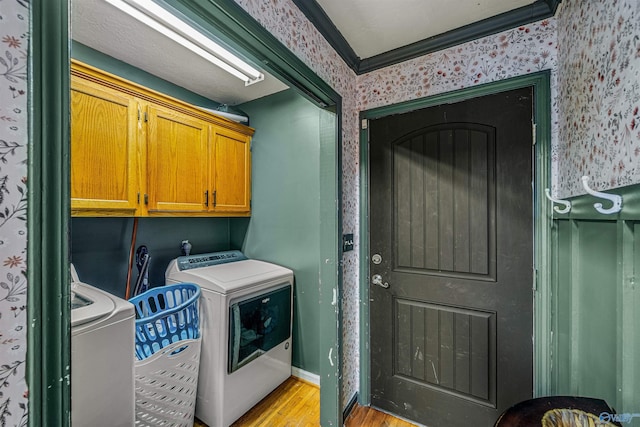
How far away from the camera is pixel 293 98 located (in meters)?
2.25

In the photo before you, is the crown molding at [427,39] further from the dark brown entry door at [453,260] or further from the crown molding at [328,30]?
the dark brown entry door at [453,260]

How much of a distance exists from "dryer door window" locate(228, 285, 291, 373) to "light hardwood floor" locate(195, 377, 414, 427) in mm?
382

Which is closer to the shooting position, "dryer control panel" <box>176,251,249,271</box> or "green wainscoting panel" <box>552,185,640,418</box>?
"green wainscoting panel" <box>552,185,640,418</box>

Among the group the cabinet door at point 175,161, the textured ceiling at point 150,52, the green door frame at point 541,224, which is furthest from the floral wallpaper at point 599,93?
the cabinet door at point 175,161

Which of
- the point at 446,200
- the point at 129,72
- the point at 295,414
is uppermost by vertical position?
the point at 129,72

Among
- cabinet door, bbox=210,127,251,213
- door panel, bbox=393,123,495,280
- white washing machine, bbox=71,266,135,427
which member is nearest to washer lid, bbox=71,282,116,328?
white washing machine, bbox=71,266,135,427

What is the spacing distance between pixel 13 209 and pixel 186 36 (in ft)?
4.81

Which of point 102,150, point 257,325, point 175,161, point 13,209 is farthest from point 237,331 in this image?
point 13,209

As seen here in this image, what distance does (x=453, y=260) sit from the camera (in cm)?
157

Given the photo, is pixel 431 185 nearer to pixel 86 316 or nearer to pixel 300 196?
pixel 300 196

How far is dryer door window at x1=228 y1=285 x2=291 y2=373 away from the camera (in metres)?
1.74

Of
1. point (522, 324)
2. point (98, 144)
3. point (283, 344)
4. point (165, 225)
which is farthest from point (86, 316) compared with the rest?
point (522, 324)

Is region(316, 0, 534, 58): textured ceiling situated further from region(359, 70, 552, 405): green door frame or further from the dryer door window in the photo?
the dryer door window

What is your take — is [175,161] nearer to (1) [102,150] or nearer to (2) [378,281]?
(1) [102,150]
